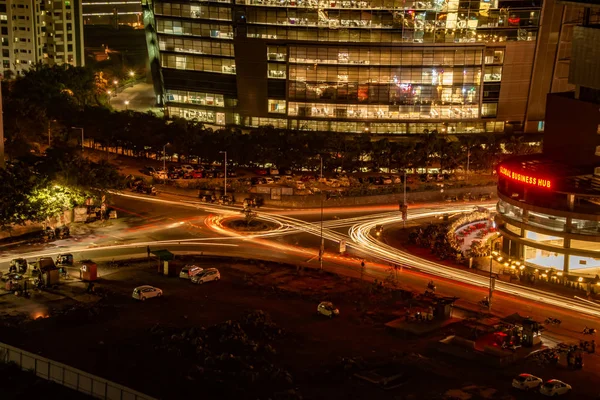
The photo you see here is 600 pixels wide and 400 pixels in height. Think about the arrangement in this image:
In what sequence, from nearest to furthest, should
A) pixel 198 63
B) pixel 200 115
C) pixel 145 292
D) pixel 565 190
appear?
pixel 145 292 → pixel 565 190 → pixel 198 63 → pixel 200 115

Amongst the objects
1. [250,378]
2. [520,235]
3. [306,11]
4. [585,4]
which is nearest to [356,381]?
[250,378]

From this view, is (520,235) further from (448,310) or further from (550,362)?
(550,362)

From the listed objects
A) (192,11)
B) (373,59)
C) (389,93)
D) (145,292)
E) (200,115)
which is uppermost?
(192,11)

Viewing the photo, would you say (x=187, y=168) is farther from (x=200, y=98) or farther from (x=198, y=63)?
(x=198, y=63)

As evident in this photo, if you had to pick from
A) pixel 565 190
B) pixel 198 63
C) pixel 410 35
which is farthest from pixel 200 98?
pixel 565 190

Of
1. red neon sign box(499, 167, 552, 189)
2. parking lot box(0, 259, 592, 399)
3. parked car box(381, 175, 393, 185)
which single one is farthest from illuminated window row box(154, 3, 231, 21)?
parking lot box(0, 259, 592, 399)

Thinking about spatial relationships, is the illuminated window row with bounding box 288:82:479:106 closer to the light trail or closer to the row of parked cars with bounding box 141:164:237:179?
the row of parked cars with bounding box 141:164:237:179
